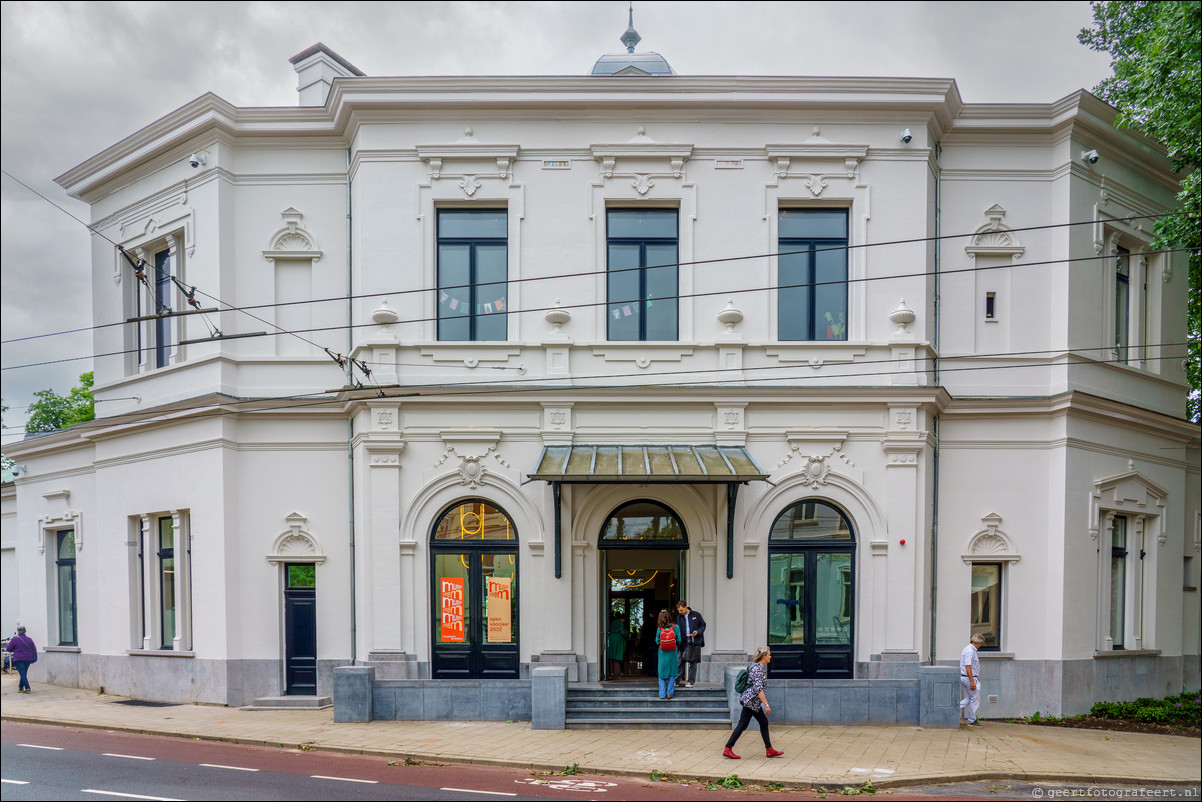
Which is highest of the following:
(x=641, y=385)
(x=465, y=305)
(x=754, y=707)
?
(x=465, y=305)

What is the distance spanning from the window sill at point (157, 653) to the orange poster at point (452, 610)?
5420 millimetres

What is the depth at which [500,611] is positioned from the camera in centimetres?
1720

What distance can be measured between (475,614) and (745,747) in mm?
5803

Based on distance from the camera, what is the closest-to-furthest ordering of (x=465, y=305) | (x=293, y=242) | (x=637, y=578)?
(x=465, y=305) < (x=637, y=578) < (x=293, y=242)

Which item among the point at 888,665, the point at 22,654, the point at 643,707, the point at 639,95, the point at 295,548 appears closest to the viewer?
the point at 643,707

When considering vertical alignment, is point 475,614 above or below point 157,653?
above

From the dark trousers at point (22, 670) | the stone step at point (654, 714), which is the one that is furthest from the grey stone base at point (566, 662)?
the dark trousers at point (22, 670)

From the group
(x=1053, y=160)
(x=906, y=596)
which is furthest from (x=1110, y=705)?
(x=1053, y=160)

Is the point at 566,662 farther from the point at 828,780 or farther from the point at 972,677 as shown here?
the point at 972,677

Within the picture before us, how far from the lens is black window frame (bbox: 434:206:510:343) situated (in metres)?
17.6

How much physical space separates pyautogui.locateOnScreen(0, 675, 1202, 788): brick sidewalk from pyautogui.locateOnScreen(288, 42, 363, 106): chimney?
1339 centimetres

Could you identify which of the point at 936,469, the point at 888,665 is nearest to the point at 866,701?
the point at 888,665

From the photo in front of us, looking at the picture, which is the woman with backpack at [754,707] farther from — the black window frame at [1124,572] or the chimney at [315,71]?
the chimney at [315,71]

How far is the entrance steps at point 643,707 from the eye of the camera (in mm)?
15203
